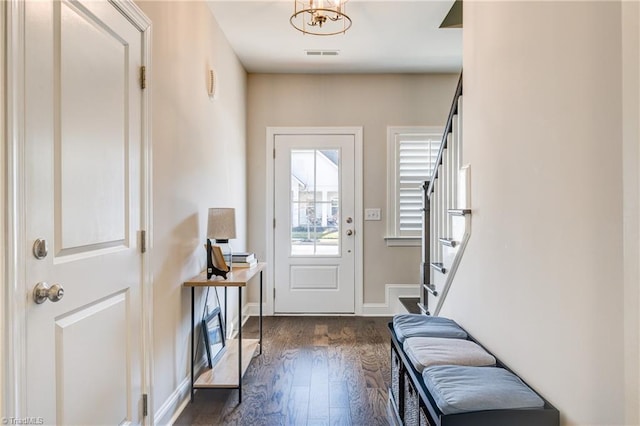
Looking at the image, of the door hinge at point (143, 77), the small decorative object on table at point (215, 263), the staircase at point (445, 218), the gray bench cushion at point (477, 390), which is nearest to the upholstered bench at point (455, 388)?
the gray bench cushion at point (477, 390)

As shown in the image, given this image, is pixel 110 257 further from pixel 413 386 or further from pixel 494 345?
pixel 494 345

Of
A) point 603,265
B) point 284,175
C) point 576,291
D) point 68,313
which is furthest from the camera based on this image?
point 284,175

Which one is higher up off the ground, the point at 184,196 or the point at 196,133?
the point at 196,133

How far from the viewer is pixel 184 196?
2.37 metres

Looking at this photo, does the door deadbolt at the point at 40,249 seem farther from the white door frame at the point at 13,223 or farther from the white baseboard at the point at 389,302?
the white baseboard at the point at 389,302

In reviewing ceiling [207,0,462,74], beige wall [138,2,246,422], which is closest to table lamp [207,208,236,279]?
beige wall [138,2,246,422]

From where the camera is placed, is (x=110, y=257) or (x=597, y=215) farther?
(x=110, y=257)

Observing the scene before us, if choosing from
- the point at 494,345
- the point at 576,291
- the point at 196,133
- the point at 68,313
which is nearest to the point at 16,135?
the point at 68,313

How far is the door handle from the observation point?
1159mm

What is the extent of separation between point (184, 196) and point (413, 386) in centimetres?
166

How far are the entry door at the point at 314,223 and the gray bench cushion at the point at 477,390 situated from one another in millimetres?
2735

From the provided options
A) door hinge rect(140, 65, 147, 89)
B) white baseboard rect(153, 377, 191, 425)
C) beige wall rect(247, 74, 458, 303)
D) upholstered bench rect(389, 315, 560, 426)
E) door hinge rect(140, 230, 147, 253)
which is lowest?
white baseboard rect(153, 377, 191, 425)

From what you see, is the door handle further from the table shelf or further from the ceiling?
the ceiling

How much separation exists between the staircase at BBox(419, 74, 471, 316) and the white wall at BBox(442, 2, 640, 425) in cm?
23
